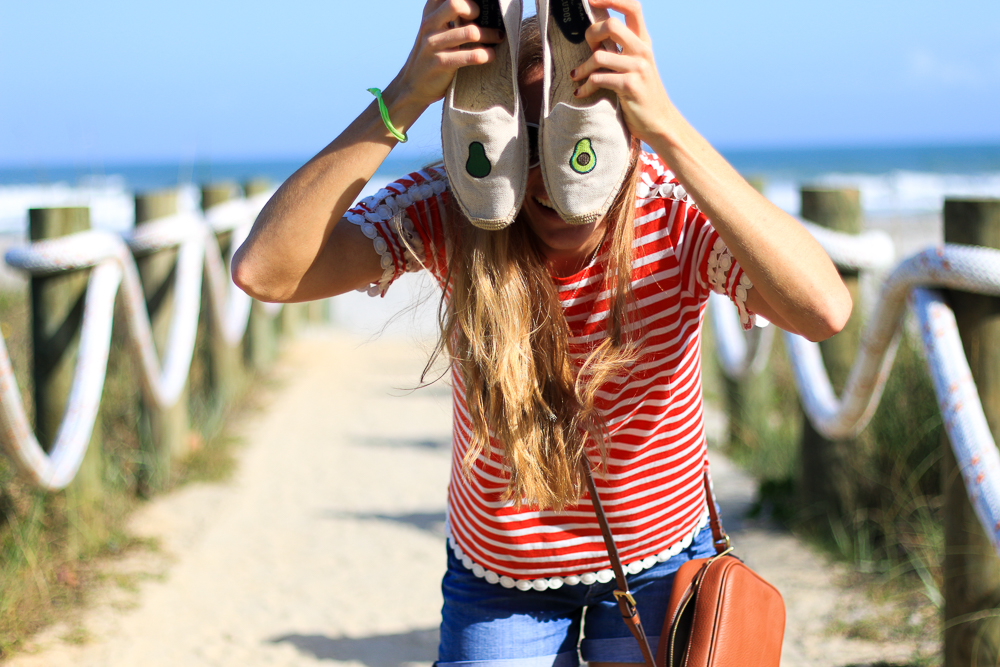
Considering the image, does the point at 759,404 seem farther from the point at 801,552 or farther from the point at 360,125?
the point at 360,125

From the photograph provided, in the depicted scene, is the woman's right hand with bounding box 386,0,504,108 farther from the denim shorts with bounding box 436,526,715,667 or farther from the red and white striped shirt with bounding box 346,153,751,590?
the denim shorts with bounding box 436,526,715,667

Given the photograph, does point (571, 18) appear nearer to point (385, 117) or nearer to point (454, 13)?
point (454, 13)

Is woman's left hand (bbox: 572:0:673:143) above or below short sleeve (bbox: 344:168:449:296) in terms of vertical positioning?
above

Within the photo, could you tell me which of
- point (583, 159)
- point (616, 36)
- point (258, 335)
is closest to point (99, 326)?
point (583, 159)

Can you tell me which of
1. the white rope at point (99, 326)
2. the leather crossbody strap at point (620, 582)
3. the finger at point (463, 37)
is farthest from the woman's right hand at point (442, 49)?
the white rope at point (99, 326)

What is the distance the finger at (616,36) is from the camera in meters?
1.31

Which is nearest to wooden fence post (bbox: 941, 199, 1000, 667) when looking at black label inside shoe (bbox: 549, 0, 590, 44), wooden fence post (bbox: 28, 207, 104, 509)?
black label inside shoe (bbox: 549, 0, 590, 44)

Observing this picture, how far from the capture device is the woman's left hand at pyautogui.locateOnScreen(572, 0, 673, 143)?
1.32 meters

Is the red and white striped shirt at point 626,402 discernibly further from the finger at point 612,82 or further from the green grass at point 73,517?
the green grass at point 73,517

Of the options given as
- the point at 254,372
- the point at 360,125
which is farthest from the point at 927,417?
the point at 254,372

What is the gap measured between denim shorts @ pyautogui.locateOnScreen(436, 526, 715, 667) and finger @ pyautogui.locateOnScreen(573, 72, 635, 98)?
3.03 ft

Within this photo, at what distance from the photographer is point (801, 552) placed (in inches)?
147

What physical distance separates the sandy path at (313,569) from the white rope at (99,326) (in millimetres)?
583

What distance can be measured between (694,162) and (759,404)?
13.8 ft
